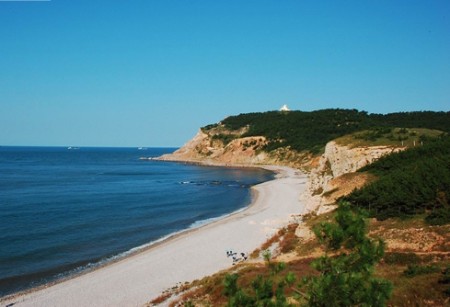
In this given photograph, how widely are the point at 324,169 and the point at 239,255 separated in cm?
3584

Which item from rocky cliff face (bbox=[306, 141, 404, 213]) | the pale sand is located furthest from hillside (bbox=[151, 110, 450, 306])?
the pale sand

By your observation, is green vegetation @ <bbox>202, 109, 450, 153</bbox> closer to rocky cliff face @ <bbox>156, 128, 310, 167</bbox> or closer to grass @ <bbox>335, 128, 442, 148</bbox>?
rocky cliff face @ <bbox>156, 128, 310, 167</bbox>

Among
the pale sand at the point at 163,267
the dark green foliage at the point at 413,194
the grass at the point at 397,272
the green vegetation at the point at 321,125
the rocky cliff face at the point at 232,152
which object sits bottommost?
the pale sand at the point at 163,267

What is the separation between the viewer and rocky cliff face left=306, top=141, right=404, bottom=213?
38.3 meters

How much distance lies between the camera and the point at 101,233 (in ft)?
137

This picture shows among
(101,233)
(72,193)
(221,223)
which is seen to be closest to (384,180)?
(221,223)

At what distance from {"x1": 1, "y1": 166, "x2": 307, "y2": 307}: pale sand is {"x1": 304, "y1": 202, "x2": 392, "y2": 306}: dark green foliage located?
17.4 meters

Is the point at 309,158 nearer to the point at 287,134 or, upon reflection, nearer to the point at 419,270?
the point at 287,134

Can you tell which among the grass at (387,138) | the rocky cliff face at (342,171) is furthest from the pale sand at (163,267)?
the grass at (387,138)

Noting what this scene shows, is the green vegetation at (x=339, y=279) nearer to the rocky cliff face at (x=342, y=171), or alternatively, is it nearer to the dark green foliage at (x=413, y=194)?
the dark green foliage at (x=413, y=194)

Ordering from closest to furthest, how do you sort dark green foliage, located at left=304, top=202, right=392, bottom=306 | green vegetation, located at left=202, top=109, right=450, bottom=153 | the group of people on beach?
1. dark green foliage, located at left=304, top=202, right=392, bottom=306
2. the group of people on beach
3. green vegetation, located at left=202, top=109, right=450, bottom=153

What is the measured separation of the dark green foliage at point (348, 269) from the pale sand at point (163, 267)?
1745 centimetres

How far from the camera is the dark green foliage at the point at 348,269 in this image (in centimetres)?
793

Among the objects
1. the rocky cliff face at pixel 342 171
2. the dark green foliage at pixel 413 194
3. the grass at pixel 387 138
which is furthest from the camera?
the grass at pixel 387 138
